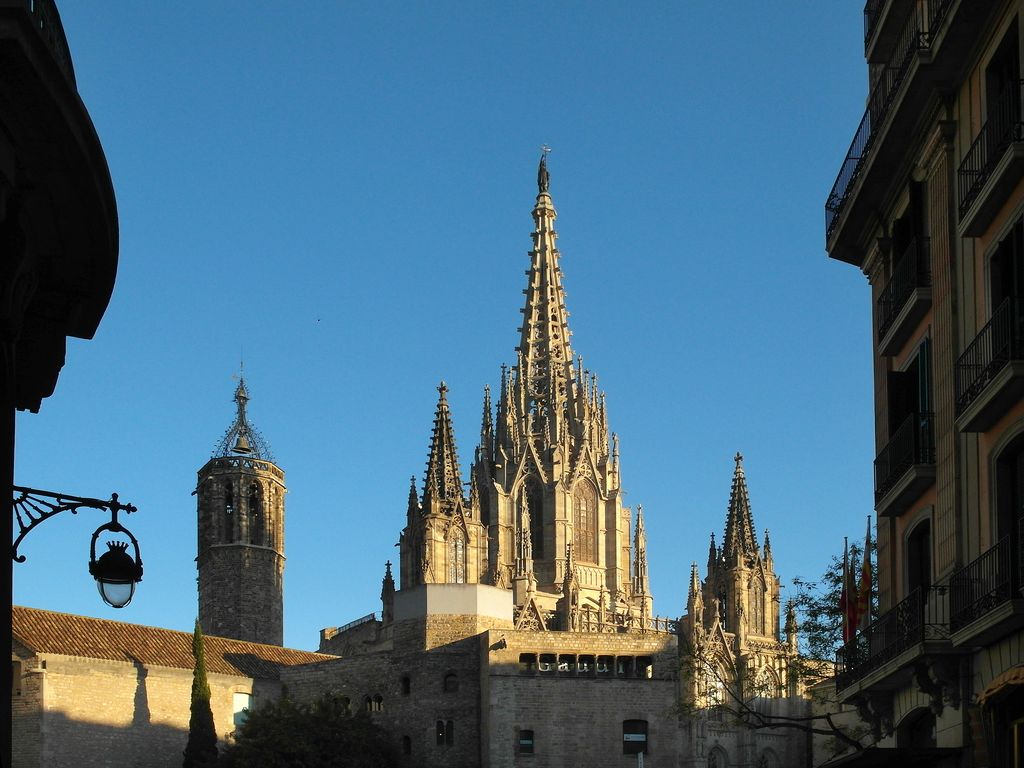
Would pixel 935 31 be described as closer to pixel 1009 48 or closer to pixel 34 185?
pixel 1009 48

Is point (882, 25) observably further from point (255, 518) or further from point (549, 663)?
point (255, 518)

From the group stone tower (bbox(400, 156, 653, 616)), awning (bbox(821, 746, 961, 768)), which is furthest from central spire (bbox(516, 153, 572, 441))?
awning (bbox(821, 746, 961, 768))

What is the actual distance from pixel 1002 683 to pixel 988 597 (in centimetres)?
133

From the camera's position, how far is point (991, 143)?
20078mm

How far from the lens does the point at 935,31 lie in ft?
71.3

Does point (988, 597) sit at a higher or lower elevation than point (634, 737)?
higher

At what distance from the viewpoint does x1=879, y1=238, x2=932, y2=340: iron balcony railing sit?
2331 cm

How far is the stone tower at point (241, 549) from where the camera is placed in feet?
358

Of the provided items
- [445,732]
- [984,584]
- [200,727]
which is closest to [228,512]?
[445,732]

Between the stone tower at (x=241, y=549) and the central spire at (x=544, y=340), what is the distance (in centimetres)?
1678

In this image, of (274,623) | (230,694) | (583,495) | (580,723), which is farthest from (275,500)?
(580,723)

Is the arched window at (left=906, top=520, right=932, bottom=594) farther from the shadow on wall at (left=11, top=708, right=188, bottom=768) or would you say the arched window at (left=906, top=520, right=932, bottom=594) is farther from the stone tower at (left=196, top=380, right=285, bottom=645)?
the stone tower at (left=196, top=380, right=285, bottom=645)

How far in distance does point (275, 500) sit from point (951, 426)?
94.8 m

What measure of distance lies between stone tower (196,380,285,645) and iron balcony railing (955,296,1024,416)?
296ft
